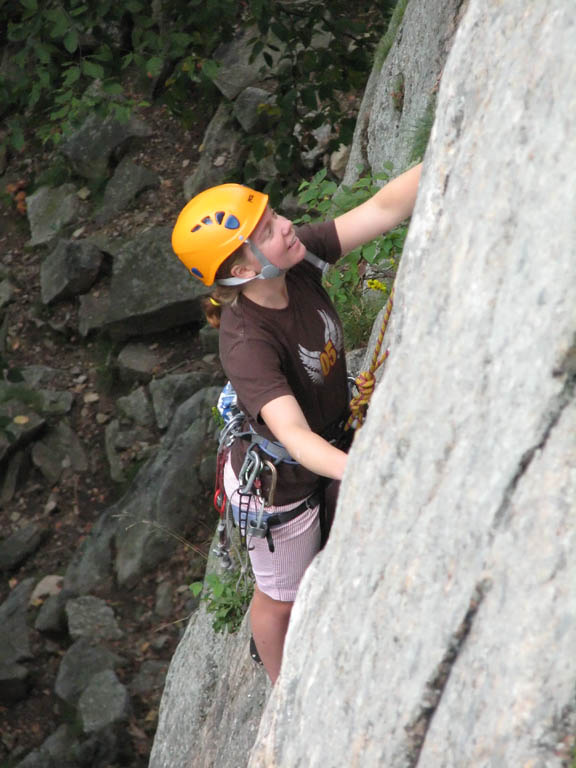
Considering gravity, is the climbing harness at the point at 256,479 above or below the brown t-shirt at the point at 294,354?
below

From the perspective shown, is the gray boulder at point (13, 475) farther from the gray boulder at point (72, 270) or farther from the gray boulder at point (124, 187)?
the gray boulder at point (124, 187)

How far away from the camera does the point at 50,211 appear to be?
11.8 meters

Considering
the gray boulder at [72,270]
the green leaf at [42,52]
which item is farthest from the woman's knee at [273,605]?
the gray boulder at [72,270]

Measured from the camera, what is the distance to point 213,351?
33.2 feet

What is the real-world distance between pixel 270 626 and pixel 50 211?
9.35 meters

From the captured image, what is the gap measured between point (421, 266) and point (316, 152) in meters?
7.65

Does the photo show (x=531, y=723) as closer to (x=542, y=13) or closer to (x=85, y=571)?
(x=542, y=13)

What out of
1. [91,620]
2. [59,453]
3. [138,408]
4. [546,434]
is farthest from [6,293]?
[546,434]

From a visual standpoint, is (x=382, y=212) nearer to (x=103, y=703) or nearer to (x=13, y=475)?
(x=103, y=703)

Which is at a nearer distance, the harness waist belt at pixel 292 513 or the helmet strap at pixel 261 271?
the helmet strap at pixel 261 271

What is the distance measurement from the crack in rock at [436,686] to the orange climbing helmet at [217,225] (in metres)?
1.61

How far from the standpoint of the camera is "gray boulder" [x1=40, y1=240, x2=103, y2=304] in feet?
35.9

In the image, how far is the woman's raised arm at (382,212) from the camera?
3.08 meters

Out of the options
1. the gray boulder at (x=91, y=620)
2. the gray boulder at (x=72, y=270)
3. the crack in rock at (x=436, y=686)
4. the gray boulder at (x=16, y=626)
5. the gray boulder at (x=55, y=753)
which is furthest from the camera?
the gray boulder at (x=72, y=270)
